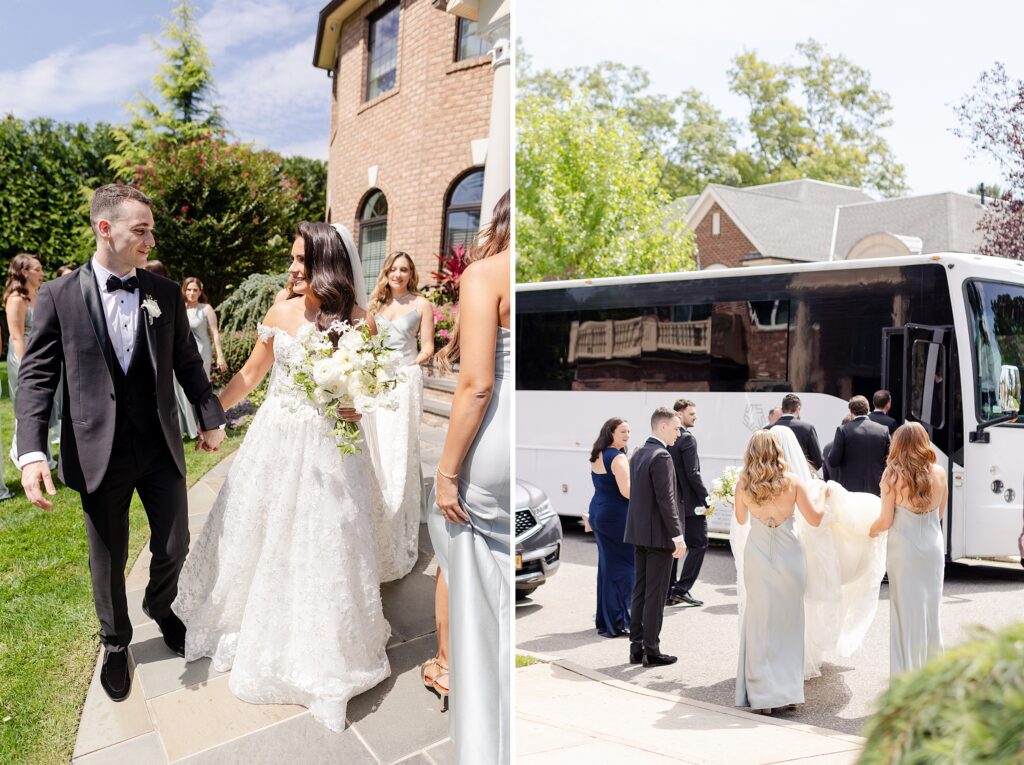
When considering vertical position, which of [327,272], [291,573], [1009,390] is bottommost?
[291,573]

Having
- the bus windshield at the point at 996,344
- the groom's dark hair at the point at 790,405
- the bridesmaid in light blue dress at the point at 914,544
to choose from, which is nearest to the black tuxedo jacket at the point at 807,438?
the groom's dark hair at the point at 790,405

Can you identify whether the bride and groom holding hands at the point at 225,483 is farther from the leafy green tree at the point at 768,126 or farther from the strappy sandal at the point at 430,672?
the leafy green tree at the point at 768,126

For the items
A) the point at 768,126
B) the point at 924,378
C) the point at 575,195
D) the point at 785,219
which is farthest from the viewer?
the point at 768,126

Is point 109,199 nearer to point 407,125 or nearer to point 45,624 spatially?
point 45,624

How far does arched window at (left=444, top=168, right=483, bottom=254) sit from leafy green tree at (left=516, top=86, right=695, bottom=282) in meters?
13.4

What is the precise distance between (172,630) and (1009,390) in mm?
4944

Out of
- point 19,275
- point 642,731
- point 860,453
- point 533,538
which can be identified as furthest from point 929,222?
point 19,275

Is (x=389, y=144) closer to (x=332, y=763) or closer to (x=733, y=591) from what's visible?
(x=332, y=763)

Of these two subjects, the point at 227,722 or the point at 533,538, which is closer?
the point at 227,722

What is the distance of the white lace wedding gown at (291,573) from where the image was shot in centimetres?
250

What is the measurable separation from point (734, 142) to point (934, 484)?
36479mm

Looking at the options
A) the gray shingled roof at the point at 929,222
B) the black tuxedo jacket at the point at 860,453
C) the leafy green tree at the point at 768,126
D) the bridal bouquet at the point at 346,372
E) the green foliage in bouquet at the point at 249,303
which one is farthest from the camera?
the leafy green tree at the point at 768,126

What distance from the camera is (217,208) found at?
10.2 feet

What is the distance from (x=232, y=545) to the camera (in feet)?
9.21
